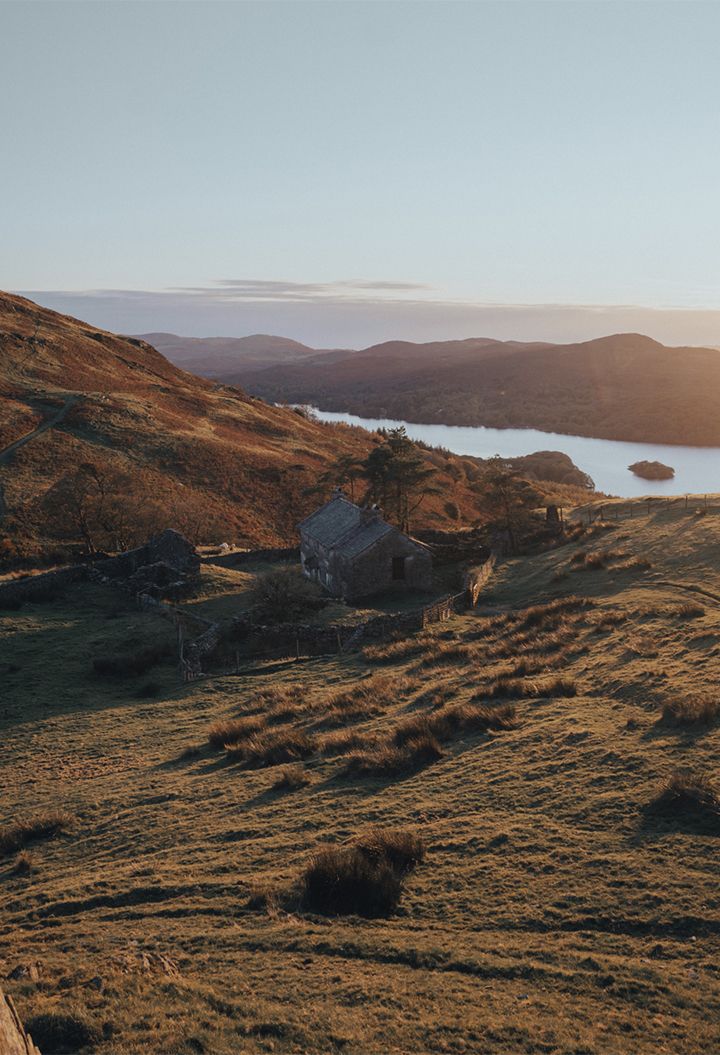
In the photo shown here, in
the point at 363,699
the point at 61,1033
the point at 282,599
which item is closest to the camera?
the point at 61,1033

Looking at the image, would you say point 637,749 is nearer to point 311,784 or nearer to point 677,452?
point 311,784

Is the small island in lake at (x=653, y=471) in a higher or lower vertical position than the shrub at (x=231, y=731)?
higher

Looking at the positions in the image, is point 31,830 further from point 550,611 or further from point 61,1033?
point 550,611

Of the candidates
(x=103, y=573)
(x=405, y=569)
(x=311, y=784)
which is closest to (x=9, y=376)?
(x=103, y=573)

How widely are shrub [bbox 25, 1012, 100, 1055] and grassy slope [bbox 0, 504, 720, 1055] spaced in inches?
7.9

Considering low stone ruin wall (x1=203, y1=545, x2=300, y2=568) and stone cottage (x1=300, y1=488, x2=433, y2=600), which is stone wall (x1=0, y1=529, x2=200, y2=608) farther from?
stone cottage (x1=300, y1=488, x2=433, y2=600)

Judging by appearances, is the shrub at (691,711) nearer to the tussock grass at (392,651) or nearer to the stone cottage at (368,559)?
the tussock grass at (392,651)

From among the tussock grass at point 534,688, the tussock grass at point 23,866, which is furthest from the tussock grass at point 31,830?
the tussock grass at point 534,688

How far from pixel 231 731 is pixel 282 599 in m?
→ 16.1

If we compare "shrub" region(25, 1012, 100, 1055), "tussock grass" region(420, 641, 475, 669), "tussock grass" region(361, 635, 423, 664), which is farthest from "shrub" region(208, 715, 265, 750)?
"shrub" region(25, 1012, 100, 1055)

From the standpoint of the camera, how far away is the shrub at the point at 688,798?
1096 cm

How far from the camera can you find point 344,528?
42.1m

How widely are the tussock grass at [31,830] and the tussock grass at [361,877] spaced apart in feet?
21.2

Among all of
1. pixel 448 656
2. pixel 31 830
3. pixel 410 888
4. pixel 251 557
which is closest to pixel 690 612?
pixel 448 656
